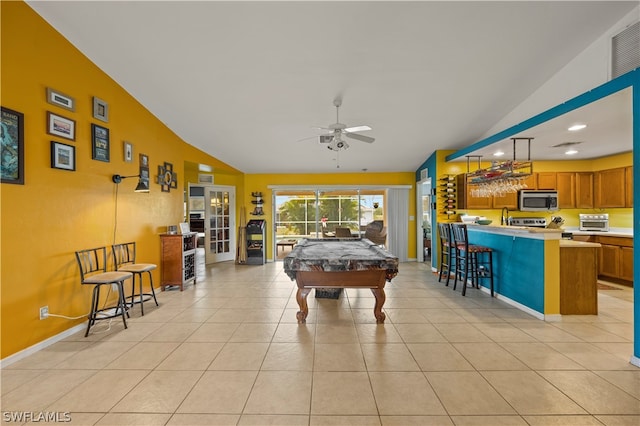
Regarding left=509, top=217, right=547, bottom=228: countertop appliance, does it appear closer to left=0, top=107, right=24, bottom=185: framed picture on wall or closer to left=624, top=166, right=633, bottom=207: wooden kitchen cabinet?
left=624, top=166, right=633, bottom=207: wooden kitchen cabinet

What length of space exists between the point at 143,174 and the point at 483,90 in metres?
5.30

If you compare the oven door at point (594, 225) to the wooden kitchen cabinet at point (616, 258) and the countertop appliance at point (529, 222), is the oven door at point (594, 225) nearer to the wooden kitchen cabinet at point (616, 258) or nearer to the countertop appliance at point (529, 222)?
the wooden kitchen cabinet at point (616, 258)

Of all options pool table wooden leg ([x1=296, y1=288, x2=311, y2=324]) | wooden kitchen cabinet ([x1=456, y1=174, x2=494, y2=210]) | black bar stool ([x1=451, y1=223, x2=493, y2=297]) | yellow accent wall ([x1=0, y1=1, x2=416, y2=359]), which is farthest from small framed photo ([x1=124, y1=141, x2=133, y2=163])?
wooden kitchen cabinet ([x1=456, y1=174, x2=494, y2=210])

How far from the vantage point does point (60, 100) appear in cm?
304

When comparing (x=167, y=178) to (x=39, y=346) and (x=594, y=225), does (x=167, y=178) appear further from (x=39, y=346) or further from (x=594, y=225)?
(x=594, y=225)

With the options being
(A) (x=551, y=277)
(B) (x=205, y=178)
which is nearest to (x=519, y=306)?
(A) (x=551, y=277)

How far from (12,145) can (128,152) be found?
1.60 m

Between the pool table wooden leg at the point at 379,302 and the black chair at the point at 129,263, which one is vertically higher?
the black chair at the point at 129,263

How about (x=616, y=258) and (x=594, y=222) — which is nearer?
(x=616, y=258)

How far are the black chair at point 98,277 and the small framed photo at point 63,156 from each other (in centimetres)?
97

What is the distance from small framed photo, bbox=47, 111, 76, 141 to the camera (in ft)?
9.59

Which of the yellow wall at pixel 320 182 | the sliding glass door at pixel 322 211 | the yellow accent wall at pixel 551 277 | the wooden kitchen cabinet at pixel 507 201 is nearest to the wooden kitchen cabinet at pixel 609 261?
the wooden kitchen cabinet at pixel 507 201

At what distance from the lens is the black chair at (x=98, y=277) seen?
3062 millimetres

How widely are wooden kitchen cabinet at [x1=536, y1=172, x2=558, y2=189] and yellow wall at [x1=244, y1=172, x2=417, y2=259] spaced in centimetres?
270
